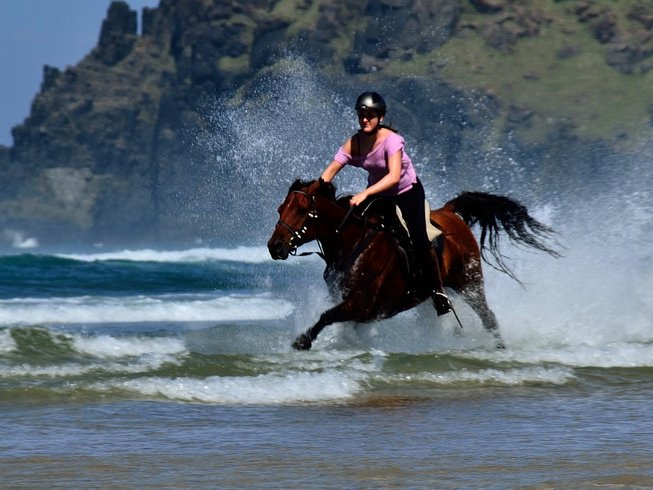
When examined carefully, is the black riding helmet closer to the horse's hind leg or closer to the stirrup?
the stirrup

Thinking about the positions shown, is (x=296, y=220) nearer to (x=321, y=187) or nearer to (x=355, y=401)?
(x=321, y=187)

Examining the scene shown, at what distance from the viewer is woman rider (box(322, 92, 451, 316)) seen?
9422 millimetres

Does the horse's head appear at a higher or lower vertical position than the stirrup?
higher

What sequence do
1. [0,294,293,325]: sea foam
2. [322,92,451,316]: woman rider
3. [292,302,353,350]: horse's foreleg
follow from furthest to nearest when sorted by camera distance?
1. [0,294,293,325]: sea foam
2. [292,302,353,350]: horse's foreleg
3. [322,92,451,316]: woman rider

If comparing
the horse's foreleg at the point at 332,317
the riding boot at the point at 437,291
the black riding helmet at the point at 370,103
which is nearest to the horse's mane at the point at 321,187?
the black riding helmet at the point at 370,103

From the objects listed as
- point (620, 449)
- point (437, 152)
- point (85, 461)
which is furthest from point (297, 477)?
point (437, 152)

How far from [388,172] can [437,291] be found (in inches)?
44.2

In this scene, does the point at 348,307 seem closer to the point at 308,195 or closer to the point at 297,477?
the point at 308,195

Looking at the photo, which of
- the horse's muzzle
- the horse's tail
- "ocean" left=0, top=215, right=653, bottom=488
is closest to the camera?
"ocean" left=0, top=215, right=653, bottom=488

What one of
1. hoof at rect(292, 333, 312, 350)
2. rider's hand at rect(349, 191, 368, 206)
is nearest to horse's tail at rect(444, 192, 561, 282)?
rider's hand at rect(349, 191, 368, 206)

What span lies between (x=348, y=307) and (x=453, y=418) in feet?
8.51

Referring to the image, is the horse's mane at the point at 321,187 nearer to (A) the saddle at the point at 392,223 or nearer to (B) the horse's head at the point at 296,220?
(B) the horse's head at the point at 296,220

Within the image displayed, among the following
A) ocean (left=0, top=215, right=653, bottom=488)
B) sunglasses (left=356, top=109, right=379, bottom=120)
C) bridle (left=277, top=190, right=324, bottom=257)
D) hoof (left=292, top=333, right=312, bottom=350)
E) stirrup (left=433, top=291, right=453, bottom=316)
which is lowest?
ocean (left=0, top=215, right=653, bottom=488)

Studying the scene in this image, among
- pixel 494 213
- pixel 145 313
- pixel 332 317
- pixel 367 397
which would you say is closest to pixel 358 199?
pixel 332 317
